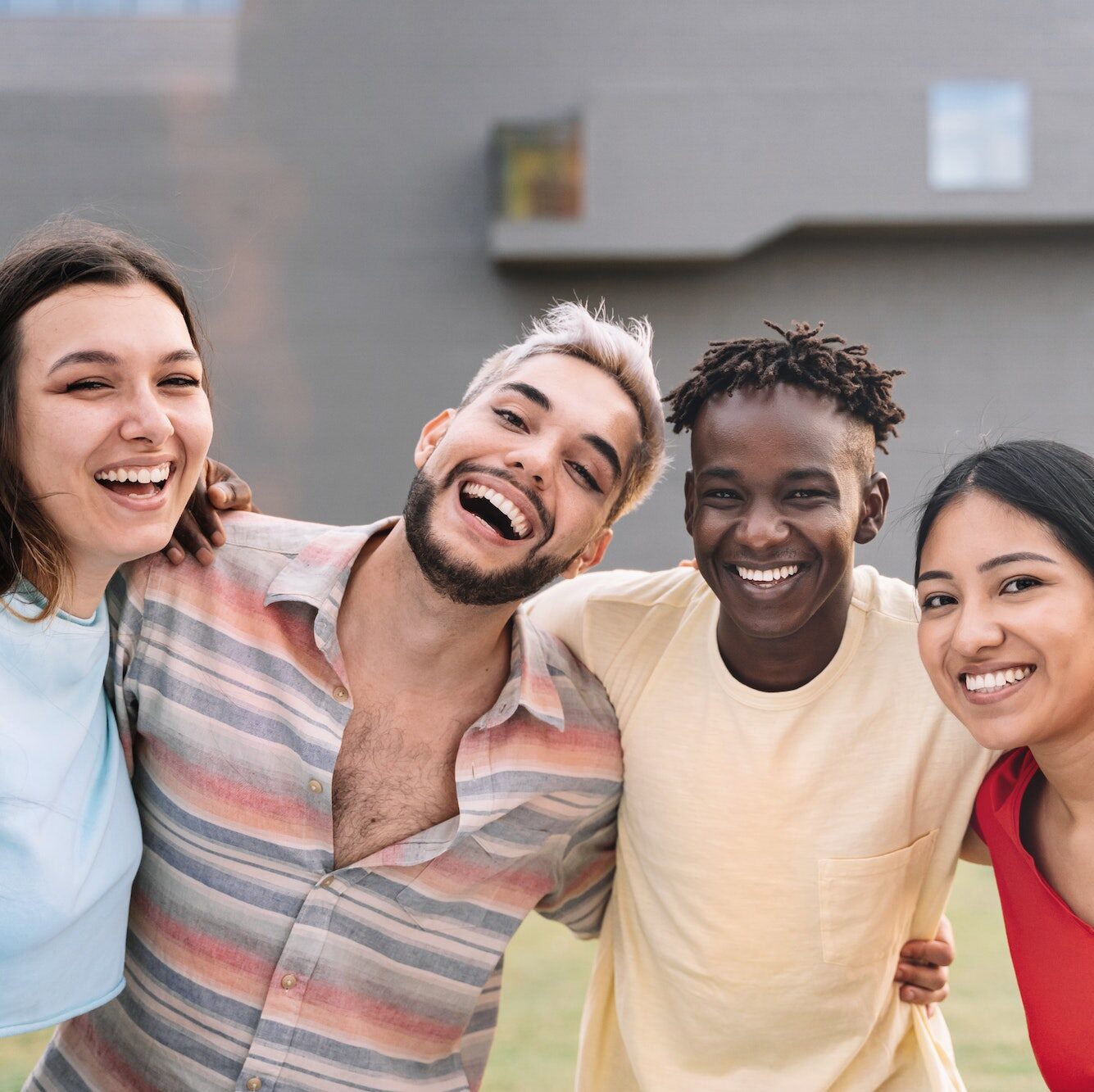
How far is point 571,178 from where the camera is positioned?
11695 millimetres

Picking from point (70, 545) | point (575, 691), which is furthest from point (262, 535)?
point (575, 691)

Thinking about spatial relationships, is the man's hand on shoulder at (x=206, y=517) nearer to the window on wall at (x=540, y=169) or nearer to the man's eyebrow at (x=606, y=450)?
the man's eyebrow at (x=606, y=450)

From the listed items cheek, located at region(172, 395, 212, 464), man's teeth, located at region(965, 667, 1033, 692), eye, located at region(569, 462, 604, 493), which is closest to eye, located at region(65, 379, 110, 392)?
cheek, located at region(172, 395, 212, 464)

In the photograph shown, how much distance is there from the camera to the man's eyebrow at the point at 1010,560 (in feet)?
7.04

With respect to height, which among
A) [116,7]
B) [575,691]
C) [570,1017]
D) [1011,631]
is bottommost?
[570,1017]

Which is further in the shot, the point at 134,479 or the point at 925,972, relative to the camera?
the point at 925,972

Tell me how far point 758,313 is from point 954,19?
3.39 meters

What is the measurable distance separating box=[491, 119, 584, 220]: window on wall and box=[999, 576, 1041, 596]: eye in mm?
10017

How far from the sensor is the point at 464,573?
99.1 inches

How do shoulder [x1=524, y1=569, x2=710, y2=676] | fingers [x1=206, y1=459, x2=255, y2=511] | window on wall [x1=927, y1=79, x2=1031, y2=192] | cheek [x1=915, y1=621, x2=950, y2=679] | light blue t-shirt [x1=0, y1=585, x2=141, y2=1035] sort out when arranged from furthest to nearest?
window on wall [x1=927, y1=79, x2=1031, y2=192] → shoulder [x1=524, y1=569, x2=710, y2=676] → fingers [x1=206, y1=459, x2=255, y2=511] → cheek [x1=915, y1=621, x2=950, y2=679] → light blue t-shirt [x1=0, y1=585, x2=141, y2=1035]

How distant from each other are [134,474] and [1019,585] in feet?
5.30

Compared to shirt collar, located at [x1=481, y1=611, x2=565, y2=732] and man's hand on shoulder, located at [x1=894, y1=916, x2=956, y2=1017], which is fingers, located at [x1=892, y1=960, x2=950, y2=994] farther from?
shirt collar, located at [x1=481, y1=611, x2=565, y2=732]

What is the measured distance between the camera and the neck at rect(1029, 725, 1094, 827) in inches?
89.0

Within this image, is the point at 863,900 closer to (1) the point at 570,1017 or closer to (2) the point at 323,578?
(2) the point at 323,578
